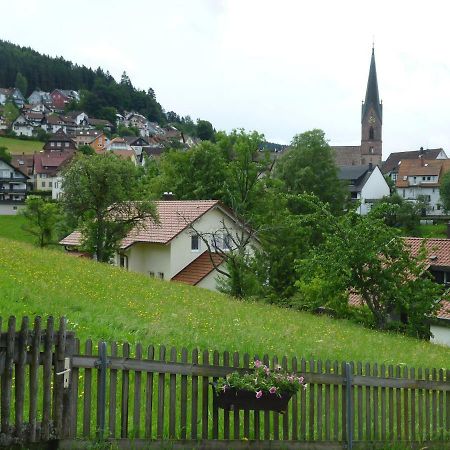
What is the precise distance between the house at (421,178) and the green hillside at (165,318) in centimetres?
10331

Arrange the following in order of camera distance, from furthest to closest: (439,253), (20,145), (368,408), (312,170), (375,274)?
(20,145) → (312,170) → (439,253) → (375,274) → (368,408)

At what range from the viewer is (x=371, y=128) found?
149500mm

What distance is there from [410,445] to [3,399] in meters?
5.44

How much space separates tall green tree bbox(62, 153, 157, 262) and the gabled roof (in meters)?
109

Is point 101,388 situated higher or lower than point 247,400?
higher

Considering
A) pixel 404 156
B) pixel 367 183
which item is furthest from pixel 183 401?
pixel 404 156

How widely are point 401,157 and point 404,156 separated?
71cm

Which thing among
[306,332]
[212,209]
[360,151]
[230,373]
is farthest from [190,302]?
[360,151]

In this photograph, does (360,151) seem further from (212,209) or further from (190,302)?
(190,302)

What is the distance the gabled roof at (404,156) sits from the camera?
14275 cm

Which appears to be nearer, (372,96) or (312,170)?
(312,170)

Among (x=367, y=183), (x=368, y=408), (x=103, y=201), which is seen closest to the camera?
(x=368, y=408)

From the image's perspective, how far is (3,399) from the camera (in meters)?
6.80

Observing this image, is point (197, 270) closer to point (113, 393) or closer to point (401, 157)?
point (113, 393)
